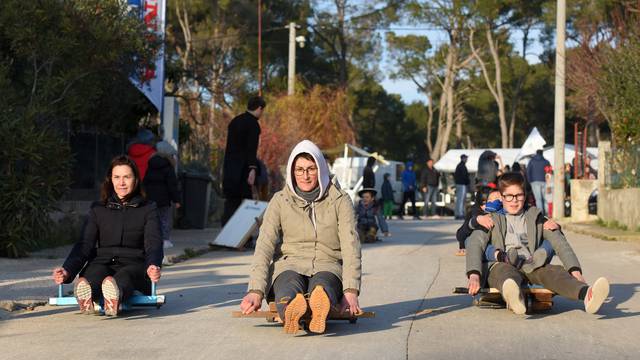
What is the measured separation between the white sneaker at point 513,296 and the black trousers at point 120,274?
2.71m

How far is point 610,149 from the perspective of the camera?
2517cm

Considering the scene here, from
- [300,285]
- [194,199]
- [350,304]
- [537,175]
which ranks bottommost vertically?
[350,304]

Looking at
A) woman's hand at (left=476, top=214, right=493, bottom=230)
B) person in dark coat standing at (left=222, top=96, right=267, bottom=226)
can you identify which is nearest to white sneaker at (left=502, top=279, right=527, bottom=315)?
woman's hand at (left=476, top=214, right=493, bottom=230)

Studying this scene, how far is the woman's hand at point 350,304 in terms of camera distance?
7.44 meters

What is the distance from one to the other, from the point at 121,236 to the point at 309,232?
5.38 ft

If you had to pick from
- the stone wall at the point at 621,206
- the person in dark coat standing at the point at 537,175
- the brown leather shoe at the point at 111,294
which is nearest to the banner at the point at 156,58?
the stone wall at the point at 621,206

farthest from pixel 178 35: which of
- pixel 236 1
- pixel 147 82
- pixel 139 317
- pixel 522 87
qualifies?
pixel 139 317

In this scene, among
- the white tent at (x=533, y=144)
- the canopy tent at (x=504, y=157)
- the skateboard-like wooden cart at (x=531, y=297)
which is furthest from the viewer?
the canopy tent at (x=504, y=157)

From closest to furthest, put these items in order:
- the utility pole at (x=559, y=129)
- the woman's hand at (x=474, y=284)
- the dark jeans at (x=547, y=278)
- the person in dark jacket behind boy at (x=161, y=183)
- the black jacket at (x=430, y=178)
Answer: the dark jeans at (x=547, y=278), the woman's hand at (x=474, y=284), the person in dark jacket behind boy at (x=161, y=183), the utility pole at (x=559, y=129), the black jacket at (x=430, y=178)

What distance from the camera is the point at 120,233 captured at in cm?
864

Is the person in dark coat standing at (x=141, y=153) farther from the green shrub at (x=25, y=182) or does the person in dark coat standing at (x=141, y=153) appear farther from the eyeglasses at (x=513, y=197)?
the eyeglasses at (x=513, y=197)

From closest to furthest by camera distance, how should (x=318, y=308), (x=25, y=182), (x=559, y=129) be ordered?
(x=318, y=308), (x=25, y=182), (x=559, y=129)

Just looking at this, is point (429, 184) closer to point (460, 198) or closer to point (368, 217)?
point (460, 198)

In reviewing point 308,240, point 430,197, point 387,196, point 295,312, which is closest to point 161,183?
point 308,240
